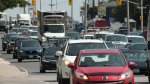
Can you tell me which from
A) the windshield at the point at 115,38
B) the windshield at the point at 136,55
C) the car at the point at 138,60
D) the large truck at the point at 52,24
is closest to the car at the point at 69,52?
the car at the point at 138,60

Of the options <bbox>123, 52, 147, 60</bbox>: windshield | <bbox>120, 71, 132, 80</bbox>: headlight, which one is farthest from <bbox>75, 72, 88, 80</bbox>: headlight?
<bbox>123, 52, 147, 60</bbox>: windshield

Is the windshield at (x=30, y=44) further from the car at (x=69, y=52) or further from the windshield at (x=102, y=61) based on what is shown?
the windshield at (x=102, y=61)

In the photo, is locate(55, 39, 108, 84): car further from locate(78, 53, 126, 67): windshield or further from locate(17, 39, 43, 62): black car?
locate(17, 39, 43, 62): black car

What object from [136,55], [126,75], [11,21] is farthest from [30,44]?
[11,21]

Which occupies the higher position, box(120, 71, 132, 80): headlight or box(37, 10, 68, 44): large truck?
box(37, 10, 68, 44): large truck

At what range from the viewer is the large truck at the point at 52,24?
40.9 meters

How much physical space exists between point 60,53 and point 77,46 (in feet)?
3.65

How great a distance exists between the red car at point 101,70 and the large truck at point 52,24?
29.0m

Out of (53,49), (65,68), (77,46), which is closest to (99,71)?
(65,68)

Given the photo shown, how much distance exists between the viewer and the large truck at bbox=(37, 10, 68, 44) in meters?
40.9

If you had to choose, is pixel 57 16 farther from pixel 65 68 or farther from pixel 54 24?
pixel 65 68

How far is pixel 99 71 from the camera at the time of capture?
35.5 feet

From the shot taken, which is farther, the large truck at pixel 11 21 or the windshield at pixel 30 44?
the large truck at pixel 11 21

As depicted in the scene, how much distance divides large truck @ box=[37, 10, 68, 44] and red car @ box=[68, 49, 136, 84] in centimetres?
2898
